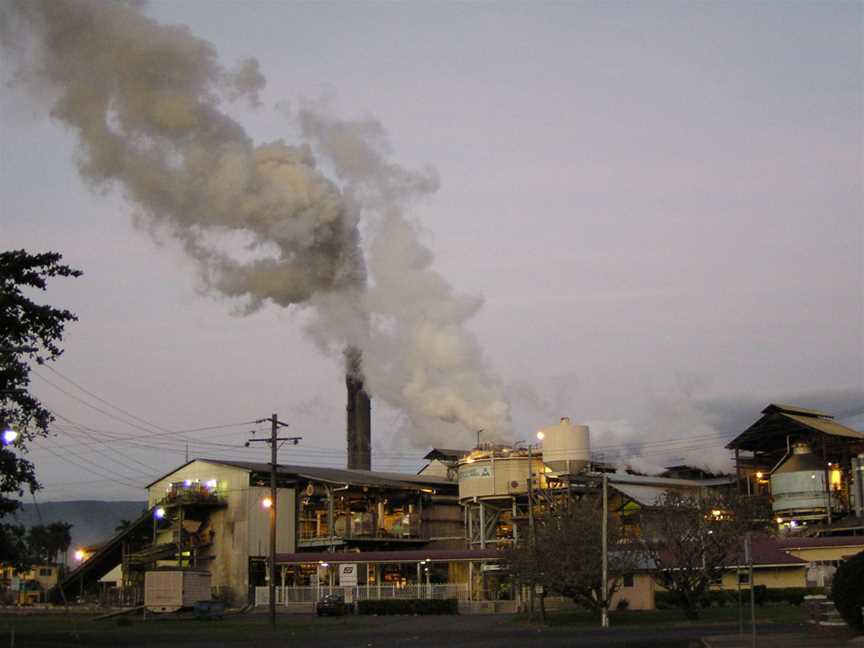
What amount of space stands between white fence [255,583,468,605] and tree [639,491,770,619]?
2080cm

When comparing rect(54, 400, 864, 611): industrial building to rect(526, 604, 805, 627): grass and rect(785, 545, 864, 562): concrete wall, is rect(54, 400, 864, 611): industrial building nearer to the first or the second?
rect(785, 545, 864, 562): concrete wall

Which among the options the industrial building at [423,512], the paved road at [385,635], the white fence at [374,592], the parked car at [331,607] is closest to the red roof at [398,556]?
the industrial building at [423,512]

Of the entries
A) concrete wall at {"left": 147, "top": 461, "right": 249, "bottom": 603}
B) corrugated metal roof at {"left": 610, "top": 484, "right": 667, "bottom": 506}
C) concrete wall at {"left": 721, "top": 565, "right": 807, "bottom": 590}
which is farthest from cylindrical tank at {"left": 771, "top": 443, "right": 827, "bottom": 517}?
concrete wall at {"left": 147, "top": 461, "right": 249, "bottom": 603}

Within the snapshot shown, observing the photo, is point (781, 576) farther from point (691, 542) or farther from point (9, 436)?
point (9, 436)

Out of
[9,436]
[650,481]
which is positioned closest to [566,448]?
[650,481]

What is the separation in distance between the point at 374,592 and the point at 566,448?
17.2 metres

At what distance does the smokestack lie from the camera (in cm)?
9125

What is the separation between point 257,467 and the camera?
289ft

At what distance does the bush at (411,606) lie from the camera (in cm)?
6800

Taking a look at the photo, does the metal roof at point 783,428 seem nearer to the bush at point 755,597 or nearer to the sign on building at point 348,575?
the bush at point 755,597

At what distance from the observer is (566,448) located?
78.6 metres

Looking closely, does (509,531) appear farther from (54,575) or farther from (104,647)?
(54,575)

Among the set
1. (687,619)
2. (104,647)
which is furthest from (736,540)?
(104,647)

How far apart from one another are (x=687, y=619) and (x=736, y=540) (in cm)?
442
